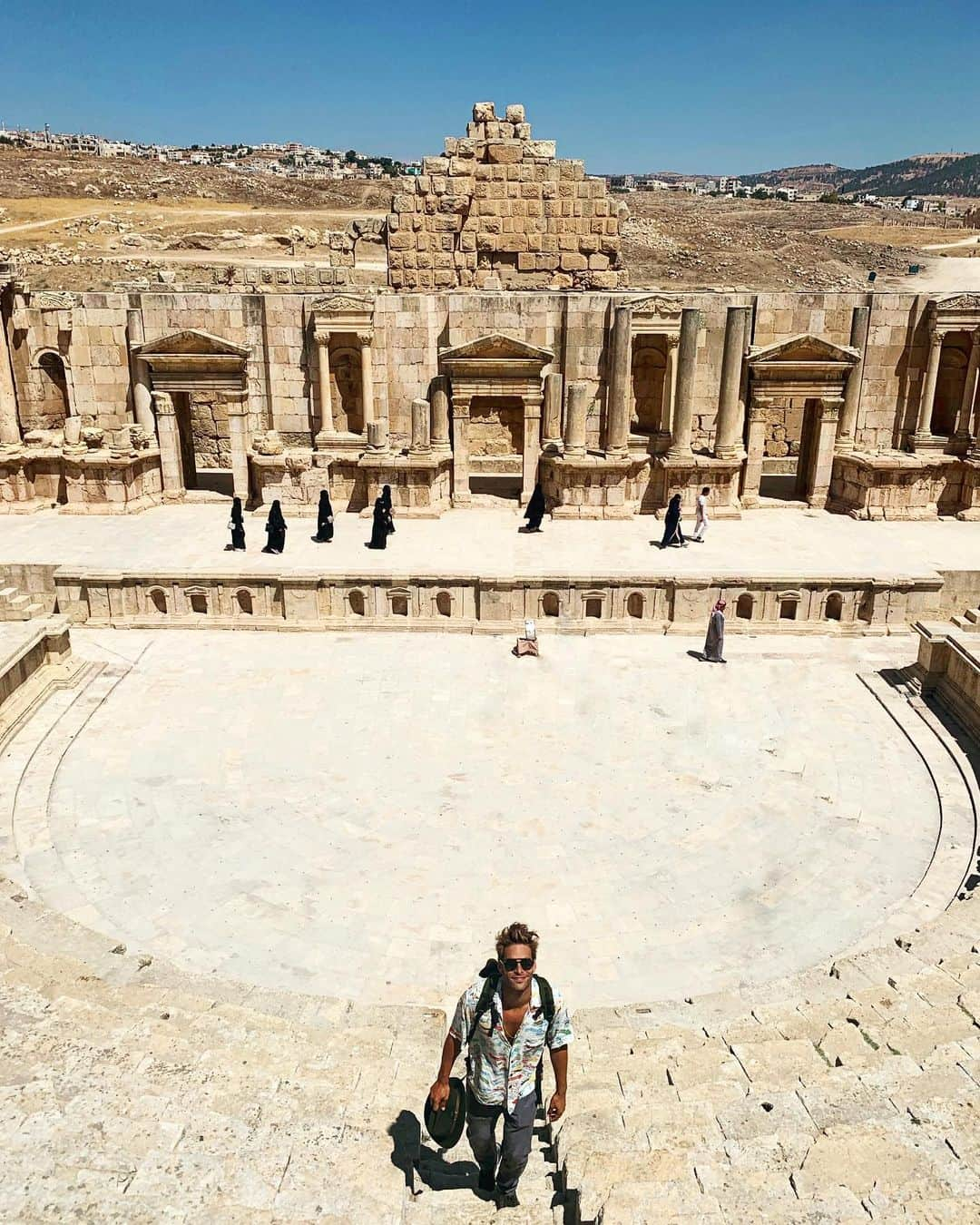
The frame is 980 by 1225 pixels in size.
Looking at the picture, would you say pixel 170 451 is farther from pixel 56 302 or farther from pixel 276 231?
pixel 276 231

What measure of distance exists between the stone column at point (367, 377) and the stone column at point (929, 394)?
40.9 feet

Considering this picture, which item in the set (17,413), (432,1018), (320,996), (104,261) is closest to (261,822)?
(320,996)

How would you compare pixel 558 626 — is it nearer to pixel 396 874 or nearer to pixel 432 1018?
pixel 396 874

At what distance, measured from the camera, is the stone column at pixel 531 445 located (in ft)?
66.2

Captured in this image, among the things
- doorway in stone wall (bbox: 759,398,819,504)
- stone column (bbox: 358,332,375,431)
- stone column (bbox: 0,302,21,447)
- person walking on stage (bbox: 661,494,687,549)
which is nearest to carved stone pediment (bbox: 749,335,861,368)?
doorway in stone wall (bbox: 759,398,819,504)

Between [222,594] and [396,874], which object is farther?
[222,594]

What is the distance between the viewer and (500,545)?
673 inches

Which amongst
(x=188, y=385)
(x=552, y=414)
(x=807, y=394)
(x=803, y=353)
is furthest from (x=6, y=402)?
(x=807, y=394)

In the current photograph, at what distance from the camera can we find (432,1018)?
Result: 625 centimetres

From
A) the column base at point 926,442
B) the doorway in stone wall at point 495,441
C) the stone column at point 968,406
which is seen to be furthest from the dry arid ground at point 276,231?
the stone column at point 968,406

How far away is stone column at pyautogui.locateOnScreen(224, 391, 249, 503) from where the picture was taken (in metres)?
20.3

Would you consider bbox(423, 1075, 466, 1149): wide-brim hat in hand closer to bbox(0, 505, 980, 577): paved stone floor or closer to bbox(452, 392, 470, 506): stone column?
bbox(0, 505, 980, 577): paved stone floor

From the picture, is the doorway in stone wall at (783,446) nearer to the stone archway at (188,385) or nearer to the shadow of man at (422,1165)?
the stone archway at (188,385)

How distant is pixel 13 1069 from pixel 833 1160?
14.6 ft
